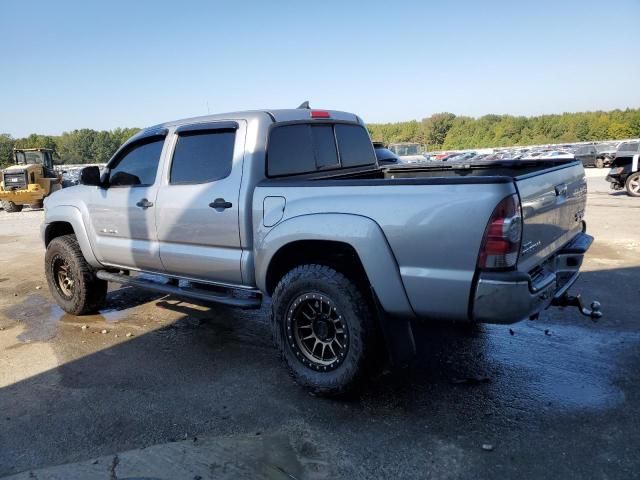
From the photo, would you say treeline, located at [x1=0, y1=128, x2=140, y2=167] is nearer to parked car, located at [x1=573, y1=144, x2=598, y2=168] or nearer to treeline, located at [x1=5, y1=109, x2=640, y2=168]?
treeline, located at [x1=5, y1=109, x2=640, y2=168]

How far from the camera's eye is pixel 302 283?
3.29 m

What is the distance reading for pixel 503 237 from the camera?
101 inches

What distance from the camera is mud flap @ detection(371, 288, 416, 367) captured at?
303 centimetres

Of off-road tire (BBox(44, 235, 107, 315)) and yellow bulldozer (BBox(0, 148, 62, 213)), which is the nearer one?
off-road tire (BBox(44, 235, 107, 315))

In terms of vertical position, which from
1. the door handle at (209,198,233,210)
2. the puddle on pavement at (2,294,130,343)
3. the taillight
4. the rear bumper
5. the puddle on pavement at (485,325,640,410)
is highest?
the door handle at (209,198,233,210)

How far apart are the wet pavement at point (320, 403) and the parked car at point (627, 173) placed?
1130cm

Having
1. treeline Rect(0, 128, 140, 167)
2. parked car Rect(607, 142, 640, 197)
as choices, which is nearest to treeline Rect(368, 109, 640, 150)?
parked car Rect(607, 142, 640, 197)

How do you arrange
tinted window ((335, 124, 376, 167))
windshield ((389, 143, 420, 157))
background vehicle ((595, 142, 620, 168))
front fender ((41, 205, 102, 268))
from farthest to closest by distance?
1. background vehicle ((595, 142, 620, 168))
2. windshield ((389, 143, 420, 157))
3. front fender ((41, 205, 102, 268))
4. tinted window ((335, 124, 376, 167))

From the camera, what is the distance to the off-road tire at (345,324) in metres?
3.08

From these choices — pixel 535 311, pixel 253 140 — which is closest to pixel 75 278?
pixel 253 140

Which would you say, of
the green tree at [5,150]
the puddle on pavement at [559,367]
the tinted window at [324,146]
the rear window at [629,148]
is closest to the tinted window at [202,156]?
the tinted window at [324,146]

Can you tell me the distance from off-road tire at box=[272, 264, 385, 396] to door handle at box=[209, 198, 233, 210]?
2.48 ft

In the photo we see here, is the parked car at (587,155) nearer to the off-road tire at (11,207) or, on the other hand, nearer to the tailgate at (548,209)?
the off-road tire at (11,207)

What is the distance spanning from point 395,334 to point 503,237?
94cm
